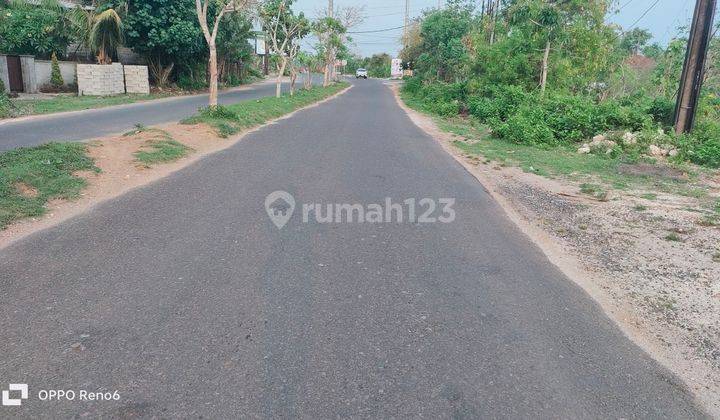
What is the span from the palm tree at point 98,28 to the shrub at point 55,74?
5.90ft

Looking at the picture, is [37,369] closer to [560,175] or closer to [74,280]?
[74,280]

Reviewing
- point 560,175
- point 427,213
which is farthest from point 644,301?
point 560,175

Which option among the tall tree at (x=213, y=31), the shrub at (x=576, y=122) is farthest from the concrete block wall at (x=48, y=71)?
the shrub at (x=576, y=122)

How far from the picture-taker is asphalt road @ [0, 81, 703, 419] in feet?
10.1

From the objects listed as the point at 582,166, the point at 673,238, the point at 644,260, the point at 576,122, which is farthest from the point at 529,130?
the point at 644,260

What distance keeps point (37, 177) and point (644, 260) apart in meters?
7.90

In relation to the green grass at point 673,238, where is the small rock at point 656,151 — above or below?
above

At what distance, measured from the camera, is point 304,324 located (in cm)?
389

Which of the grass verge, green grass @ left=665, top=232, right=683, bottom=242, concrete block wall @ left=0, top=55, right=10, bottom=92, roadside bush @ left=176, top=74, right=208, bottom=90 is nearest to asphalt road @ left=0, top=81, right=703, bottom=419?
green grass @ left=665, top=232, right=683, bottom=242

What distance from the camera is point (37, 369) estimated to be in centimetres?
318

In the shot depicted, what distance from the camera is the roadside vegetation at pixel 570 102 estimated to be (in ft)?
40.5

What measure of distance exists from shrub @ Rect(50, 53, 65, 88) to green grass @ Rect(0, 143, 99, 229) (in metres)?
19.5

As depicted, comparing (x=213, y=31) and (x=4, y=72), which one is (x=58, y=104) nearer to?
(x=4, y=72)

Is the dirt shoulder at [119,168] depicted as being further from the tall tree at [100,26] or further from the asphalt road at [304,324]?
the tall tree at [100,26]
